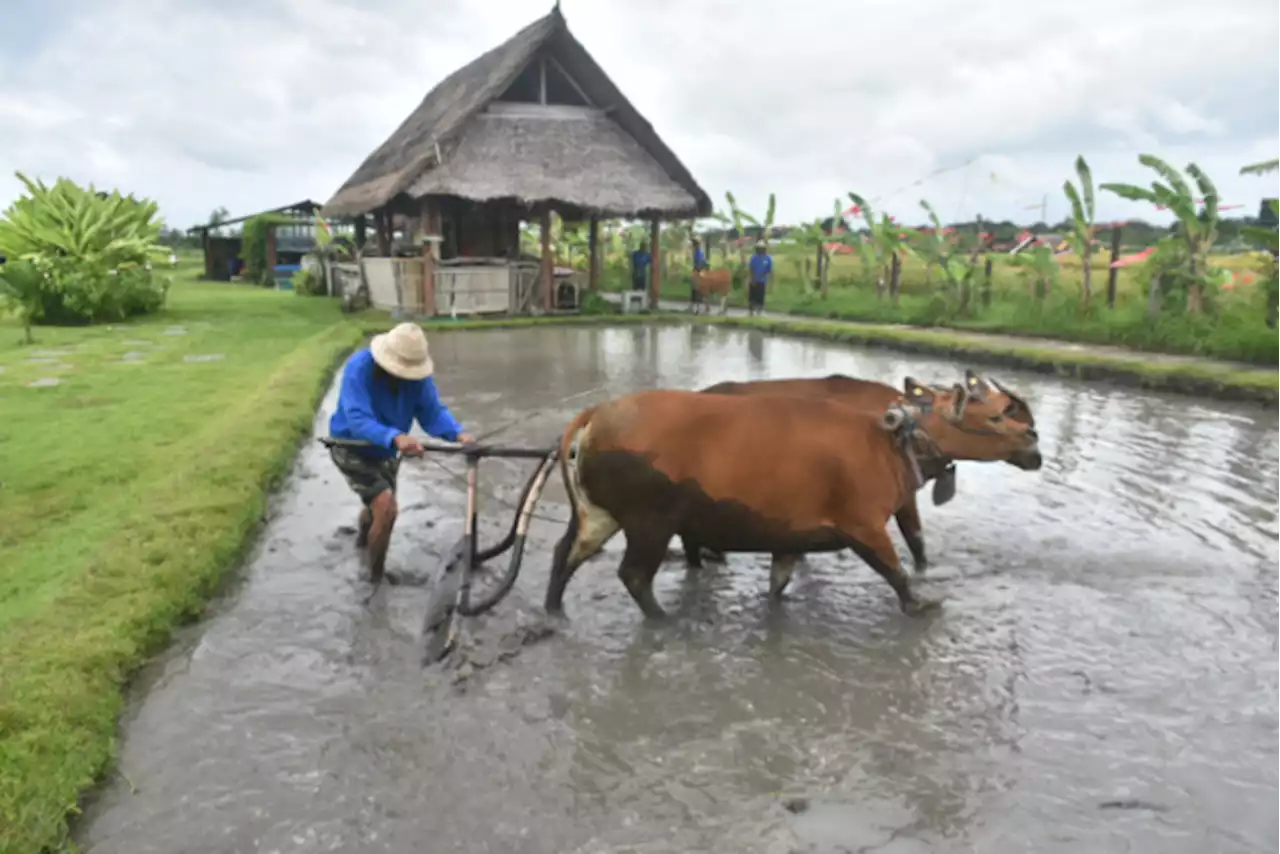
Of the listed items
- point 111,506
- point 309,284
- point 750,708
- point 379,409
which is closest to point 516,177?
point 309,284

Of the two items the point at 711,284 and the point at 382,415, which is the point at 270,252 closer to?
the point at 711,284

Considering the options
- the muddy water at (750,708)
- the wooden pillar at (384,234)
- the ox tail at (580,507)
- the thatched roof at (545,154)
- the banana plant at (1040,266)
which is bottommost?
the muddy water at (750,708)

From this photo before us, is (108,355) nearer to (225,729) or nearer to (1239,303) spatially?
→ (225,729)

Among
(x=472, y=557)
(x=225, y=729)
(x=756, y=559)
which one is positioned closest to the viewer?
(x=225, y=729)

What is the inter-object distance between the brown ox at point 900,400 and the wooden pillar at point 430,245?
527 inches

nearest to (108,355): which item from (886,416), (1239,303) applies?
(886,416)

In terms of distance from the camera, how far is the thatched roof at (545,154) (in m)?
17.3

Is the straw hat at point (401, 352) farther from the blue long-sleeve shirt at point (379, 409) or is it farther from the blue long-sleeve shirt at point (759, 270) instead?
the blue long-sleeve shirt at point (759, 270)

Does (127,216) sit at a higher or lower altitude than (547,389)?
higher

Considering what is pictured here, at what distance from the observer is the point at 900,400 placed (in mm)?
5102

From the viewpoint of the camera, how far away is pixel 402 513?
6.59m

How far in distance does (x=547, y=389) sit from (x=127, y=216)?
40.6 ft

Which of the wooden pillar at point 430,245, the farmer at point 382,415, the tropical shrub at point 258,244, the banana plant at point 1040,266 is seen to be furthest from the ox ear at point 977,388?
the tropical shrub at point 258,244

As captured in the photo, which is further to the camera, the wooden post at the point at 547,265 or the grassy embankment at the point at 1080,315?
the wooden post at the point at 547,265
